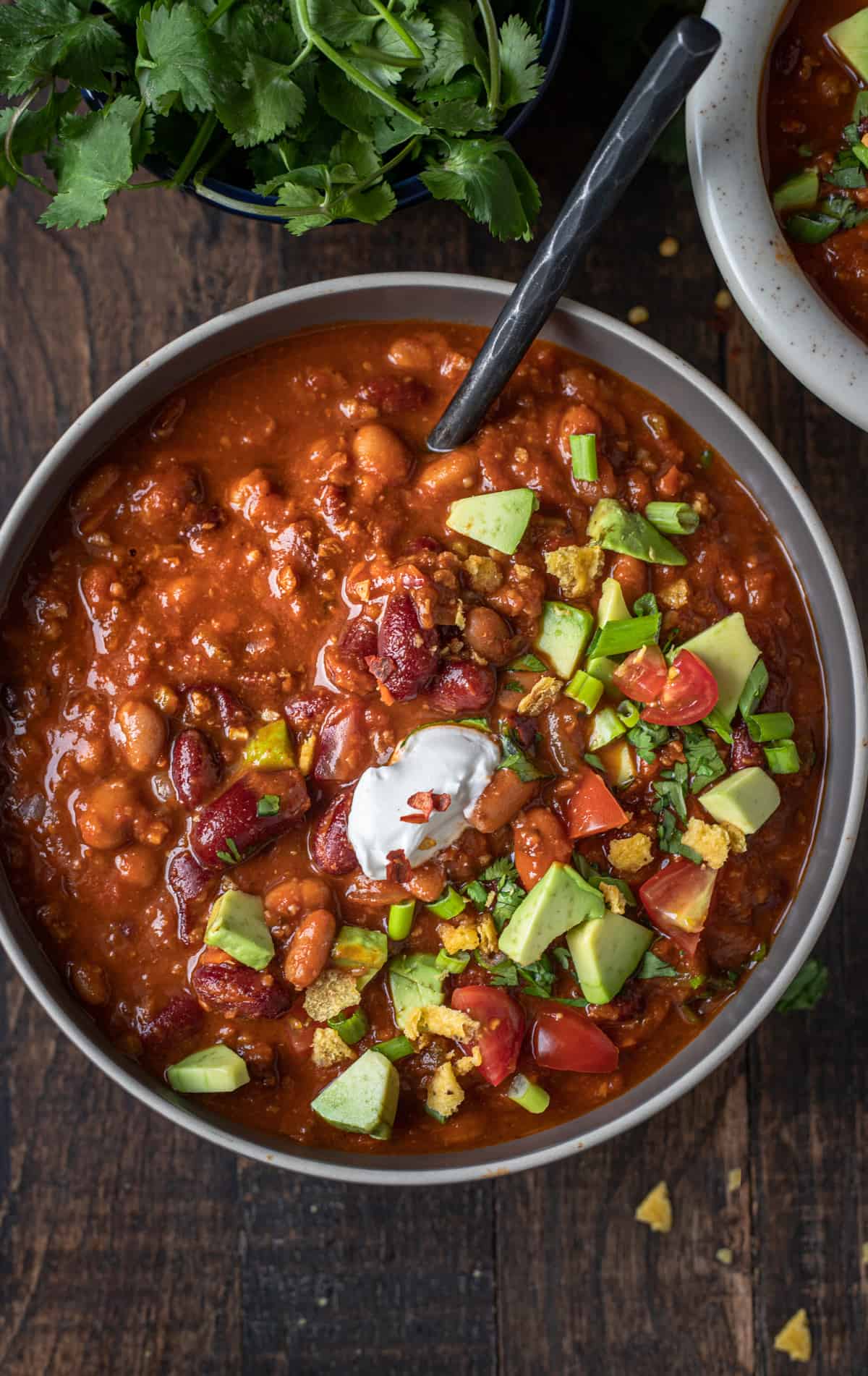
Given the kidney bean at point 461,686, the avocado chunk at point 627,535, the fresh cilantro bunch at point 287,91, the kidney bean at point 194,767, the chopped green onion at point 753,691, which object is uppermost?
the fresh cilantro bunch at point 287,91

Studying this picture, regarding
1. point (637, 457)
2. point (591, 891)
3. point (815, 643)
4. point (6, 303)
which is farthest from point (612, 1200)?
point (6, 303)

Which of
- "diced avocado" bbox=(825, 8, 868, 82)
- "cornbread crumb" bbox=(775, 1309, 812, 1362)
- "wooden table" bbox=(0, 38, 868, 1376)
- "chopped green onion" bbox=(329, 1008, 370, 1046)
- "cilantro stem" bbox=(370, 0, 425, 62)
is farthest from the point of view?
"cornbread crumb" bbox=(775, 1309, 812, 1362)

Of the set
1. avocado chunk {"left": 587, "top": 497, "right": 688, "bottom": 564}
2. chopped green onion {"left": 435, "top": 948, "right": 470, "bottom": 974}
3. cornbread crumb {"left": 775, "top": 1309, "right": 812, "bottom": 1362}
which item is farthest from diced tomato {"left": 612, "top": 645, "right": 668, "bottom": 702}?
cornbread crumb {"left": 775, "top": 1309, "right": 812, "bottom": 1362}

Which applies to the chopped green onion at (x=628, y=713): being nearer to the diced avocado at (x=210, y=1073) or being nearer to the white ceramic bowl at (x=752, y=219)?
the white ceramic bowl at (x=752, y=219)

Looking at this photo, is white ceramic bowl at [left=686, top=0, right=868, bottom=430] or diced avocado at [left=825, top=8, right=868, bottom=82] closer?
white ceramic bowl at [left=686, top=0, right=868, bottom=430]

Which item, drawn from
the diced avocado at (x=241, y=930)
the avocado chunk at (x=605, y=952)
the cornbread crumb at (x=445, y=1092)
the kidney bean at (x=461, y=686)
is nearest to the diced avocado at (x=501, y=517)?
the kidney bean at (x=461, y=686)

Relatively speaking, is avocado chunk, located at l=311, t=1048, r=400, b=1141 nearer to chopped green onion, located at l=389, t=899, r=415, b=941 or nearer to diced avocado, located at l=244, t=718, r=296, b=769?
chopped green onion, located at l=389, t=899, r=415, b=941

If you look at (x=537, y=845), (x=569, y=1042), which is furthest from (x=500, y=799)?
(x=569, y=1042)

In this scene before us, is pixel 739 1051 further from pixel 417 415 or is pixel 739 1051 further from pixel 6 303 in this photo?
pixel 6 303
